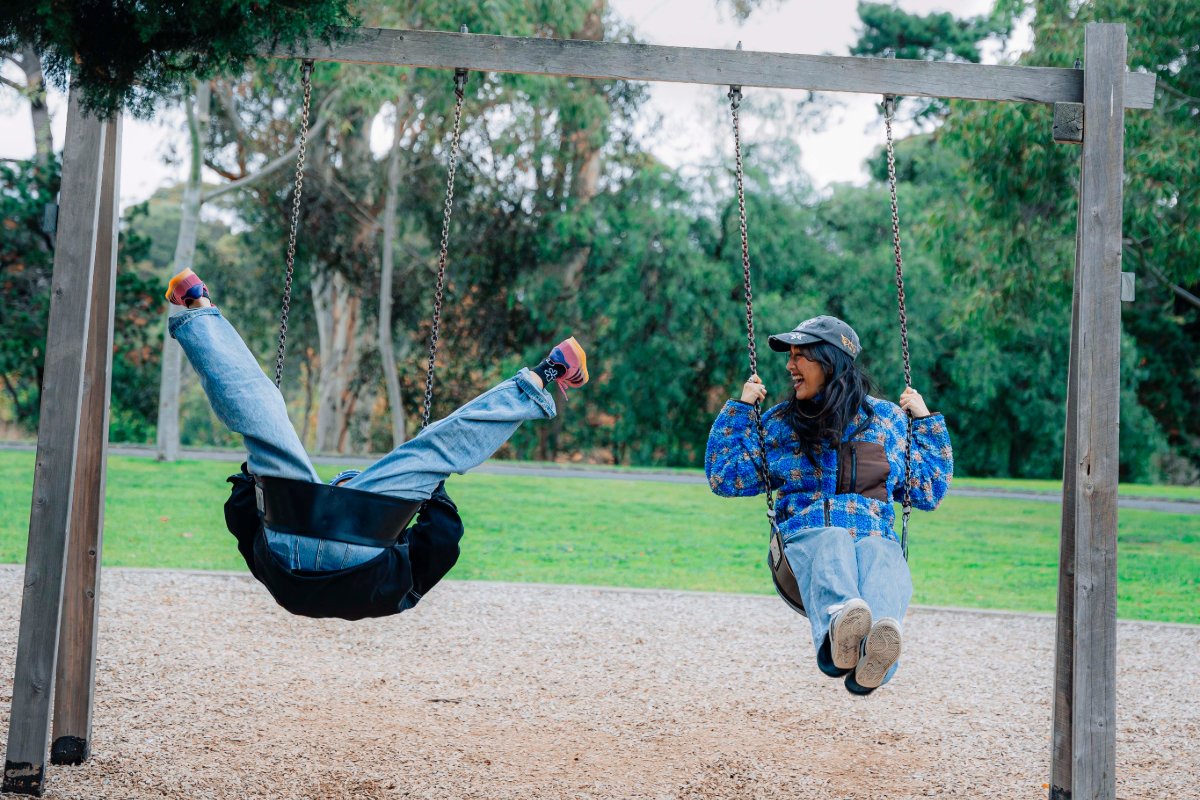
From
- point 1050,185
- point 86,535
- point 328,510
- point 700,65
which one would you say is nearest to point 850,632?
point 328,510

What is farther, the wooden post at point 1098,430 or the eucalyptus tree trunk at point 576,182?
the eucalyptus tree trunk at point 576,182

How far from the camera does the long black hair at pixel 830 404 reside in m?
3.81

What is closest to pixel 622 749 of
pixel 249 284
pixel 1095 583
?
pixel 1095 583

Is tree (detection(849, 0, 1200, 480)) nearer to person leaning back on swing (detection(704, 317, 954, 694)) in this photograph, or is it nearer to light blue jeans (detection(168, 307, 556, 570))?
person leaning back on swing (detection(704, 317, 954, 694))

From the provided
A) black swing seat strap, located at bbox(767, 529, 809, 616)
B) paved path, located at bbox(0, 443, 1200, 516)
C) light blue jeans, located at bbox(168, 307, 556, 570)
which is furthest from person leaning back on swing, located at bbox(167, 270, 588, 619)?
paved path, located at bbox(0, 443, 1200, 516)

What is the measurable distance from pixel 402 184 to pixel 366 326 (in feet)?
8.93

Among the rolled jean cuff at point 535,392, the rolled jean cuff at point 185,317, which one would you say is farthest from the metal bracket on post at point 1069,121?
the rolled jean cuff at point 185,317

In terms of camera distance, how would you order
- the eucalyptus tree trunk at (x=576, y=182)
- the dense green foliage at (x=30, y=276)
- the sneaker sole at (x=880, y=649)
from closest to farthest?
the sneaker sole at (x=880, y=649) < the dense green foliage at (x=30, y=276) < the eucalyptus tree trunk at (x=576, y=182)

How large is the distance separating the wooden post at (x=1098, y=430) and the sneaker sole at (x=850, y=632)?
84 centimetres

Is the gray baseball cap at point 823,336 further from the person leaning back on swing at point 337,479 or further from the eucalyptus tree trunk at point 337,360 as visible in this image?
the eucalyptus tree trunk at point 337,360

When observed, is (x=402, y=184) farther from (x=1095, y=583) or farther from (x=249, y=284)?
(x=1095, y=583)

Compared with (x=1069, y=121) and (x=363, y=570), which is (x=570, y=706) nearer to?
(x=363, y=570)

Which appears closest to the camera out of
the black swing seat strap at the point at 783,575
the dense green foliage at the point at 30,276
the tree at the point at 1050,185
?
the black swing seat strap at the point at 783,575

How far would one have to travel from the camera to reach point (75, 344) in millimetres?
3598
